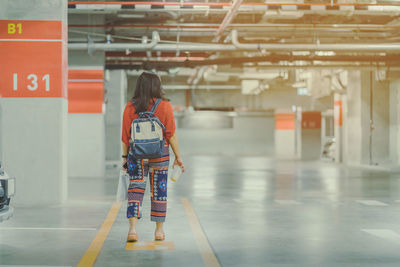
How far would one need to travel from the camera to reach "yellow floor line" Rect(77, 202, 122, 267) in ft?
18.2

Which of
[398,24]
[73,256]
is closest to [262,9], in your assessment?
[398,24]

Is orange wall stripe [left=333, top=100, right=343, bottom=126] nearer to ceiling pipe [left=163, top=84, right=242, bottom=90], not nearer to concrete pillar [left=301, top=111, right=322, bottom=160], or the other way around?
concrete pillar [left=301, top=111, right=322, bottom=160]

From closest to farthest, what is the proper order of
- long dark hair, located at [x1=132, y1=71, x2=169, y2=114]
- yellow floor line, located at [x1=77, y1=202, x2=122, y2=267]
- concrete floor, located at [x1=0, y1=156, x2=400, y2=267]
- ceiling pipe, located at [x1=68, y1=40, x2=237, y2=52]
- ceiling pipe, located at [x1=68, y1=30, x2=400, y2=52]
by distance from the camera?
1. yellow floor line, located at [x1=77, y1=202, x2=122, y2=267]
2. concrete floor, located at [x1=0, y1=156, x2=400, y2=267]
3. long dark hair, located at [x1=132, y1=71, x2=169, y2=114]
4. ceiling pipe, located at [x1=68, y1=30, x2=400, y2=52]
5. ceiling pipe, located at [x1=68, y1=40, x2=237, y2=52]

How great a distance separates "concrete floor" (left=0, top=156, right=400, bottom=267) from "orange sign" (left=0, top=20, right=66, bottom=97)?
1845mm

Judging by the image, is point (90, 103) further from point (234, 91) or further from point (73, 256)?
point (234, 91)

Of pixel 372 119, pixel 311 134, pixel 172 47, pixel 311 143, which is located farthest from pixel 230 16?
pixel 311 134

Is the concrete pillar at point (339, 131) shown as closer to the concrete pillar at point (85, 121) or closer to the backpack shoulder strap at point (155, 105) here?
the concrete pillar at point (85, 121)

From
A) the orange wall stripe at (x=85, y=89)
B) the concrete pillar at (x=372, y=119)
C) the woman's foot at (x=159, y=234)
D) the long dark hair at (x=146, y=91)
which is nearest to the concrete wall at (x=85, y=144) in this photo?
the orange wall stripe at (x=85, y=89)

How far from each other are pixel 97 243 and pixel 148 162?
93 centimetres

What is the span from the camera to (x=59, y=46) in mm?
10273

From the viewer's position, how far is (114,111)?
25.7 metres

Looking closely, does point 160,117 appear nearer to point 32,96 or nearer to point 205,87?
point 32,96

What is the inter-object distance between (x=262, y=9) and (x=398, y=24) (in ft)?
14.0

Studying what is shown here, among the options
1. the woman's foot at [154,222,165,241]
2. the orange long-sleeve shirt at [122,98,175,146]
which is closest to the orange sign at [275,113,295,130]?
the woman's foot at [154,222,165,241]
